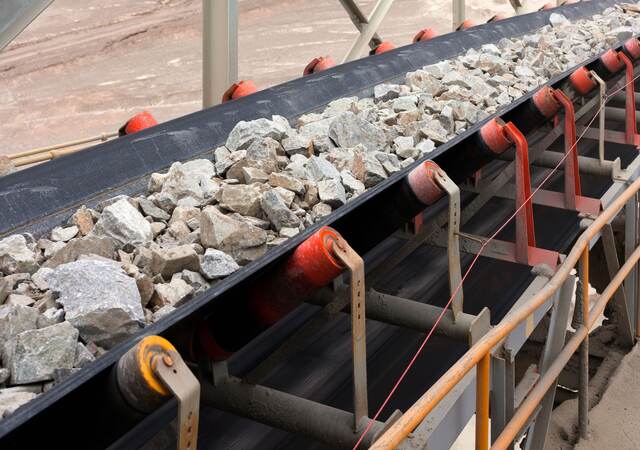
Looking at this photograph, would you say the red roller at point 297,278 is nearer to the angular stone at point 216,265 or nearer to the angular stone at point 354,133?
the angular stone at point 216,265

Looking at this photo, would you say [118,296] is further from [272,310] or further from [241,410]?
[241,410]

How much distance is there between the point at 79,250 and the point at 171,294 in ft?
1.20

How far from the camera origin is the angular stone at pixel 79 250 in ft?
7.19

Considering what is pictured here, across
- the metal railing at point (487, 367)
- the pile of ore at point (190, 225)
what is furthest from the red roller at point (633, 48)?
the metal railing at point (487, 367)

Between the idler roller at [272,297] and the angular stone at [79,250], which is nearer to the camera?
the idler roller at [272,297]

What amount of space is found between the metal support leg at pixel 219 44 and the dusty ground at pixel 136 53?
33.5ft

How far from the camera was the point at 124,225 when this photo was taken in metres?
2.31

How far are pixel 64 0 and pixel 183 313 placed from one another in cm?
1824

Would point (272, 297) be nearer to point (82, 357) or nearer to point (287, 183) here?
point (82, 357)

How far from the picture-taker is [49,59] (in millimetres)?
16094

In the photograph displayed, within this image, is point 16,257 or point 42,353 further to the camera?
point 16,257

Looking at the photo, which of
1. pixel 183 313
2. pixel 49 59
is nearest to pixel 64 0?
pixel 49 59

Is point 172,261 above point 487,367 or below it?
above

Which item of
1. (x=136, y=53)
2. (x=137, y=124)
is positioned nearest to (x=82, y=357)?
(x=137, y=124)
